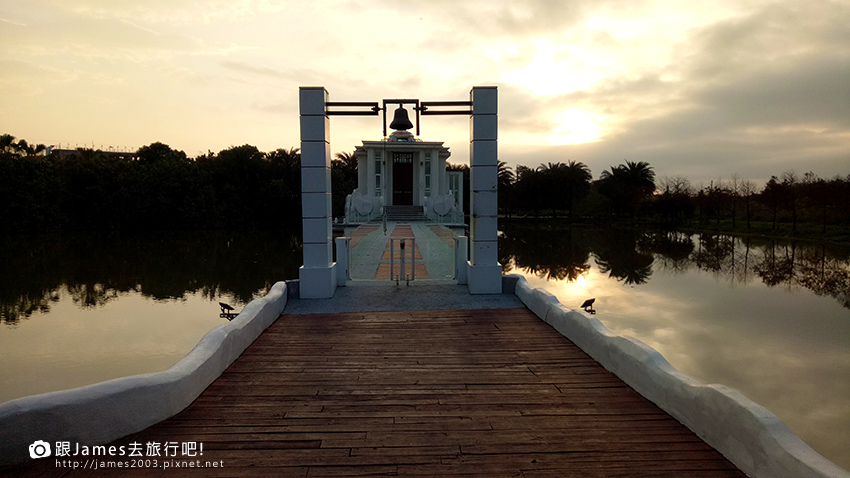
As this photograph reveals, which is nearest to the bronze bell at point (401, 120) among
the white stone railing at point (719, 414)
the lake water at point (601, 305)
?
the white stone railing at point (719, 414)

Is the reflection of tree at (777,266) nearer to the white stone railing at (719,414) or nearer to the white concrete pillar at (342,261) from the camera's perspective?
the white concrete pillar at (342,261)

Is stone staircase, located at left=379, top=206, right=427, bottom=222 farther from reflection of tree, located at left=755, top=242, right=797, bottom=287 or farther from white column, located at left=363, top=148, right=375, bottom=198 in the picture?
reflection of tree, located at left=755, top=242, right=797, bottom=287

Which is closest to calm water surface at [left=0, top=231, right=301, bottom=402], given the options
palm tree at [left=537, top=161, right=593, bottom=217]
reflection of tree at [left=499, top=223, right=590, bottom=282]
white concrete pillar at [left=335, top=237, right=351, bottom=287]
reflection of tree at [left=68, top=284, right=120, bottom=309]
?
reflection of tree at [left=68, top=284, right=120, bottom=309]

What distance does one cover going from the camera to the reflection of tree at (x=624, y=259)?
2359 centimetres

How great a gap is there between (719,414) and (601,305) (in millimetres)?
13820

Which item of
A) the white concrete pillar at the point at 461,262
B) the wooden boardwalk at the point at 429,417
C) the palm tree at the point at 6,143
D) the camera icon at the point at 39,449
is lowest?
the wooden boardwalk at the point at 429,417

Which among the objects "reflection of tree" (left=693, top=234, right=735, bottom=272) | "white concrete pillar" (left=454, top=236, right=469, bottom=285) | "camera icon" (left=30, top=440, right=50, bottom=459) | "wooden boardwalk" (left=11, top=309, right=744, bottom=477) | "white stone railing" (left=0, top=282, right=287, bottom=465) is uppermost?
"white concrete pillar" (left=454, top=236, right=469, bottom=285)

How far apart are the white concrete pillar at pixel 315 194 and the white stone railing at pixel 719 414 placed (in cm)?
507

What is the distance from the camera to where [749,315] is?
1531 cm

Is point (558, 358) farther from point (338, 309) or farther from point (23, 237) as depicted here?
point (23, 237)

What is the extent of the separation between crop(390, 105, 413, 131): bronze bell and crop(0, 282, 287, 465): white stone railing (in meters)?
5.42

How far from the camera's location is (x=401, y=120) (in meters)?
9.00

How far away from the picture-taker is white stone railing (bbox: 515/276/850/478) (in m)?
3.02

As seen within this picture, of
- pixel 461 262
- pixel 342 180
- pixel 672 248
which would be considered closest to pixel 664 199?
pixel 672 248
